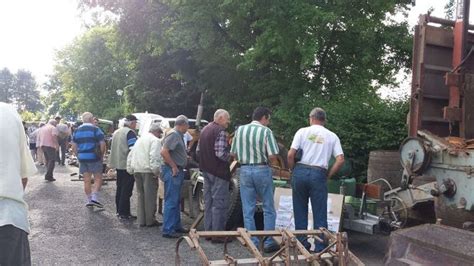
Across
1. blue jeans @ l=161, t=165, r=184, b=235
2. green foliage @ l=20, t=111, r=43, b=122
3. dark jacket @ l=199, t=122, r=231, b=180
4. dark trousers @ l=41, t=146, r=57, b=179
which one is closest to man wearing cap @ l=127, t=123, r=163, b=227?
blue jeans @ l=161, t=165, r=184, b=235

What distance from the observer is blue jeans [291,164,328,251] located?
570 centimetres

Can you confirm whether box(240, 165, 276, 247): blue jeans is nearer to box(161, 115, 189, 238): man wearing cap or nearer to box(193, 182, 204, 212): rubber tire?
box(161, 115, 189, 238): man wearing cap

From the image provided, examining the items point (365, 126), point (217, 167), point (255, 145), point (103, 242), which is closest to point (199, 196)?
point (217, 167)

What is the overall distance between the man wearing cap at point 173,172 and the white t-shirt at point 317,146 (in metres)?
2.08

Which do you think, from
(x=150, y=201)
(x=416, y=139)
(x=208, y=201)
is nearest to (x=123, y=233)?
(x=150, y=201)

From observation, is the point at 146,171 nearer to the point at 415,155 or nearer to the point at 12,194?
the point at 415,155

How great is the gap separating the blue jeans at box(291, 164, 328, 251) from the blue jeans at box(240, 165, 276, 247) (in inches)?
12.7

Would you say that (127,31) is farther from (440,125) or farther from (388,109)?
(440,125)

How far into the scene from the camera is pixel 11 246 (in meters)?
3.13

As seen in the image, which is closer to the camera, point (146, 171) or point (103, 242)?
point (103, 242)

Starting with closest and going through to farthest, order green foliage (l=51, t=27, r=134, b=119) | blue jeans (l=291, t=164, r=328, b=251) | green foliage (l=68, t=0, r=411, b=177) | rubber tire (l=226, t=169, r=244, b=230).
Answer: blue jeans (l=291, t=164, r=328, b=251)
rubber tire (l=226, t=169, r=244, b=230)
green foliage (l=68, t=0, r=411, b=177)
green foliage (l=51, t=27, r=134, b=119)

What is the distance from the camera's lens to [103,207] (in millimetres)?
9492

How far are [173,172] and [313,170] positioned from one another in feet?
7.65

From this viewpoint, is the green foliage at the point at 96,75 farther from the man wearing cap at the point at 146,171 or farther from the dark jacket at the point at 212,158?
the dark jacket at the point at 212,158
